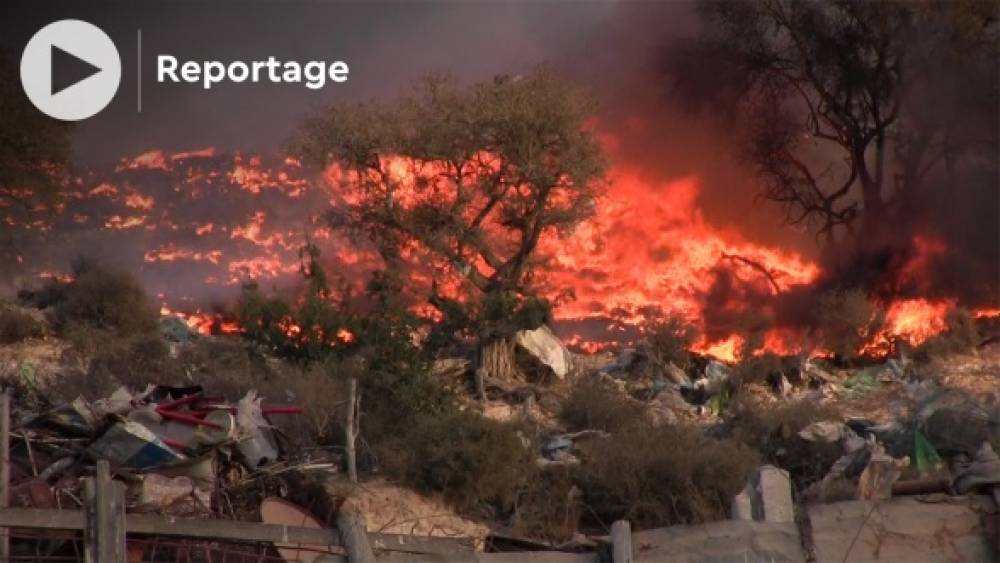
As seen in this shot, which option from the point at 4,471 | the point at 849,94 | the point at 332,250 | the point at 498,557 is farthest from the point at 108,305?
the point at 498,557

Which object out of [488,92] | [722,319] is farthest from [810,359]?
[488,92]

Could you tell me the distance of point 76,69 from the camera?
24500 millimetres

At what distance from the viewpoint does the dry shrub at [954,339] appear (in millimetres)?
23844

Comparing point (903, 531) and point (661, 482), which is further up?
point (661, 482)

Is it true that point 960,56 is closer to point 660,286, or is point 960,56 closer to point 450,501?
point 660,286

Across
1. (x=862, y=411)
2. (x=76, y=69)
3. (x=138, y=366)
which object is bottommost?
(x=862, y=411)

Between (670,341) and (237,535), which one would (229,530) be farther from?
(670,341)

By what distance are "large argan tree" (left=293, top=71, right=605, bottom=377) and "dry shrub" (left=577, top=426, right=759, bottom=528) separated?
8.58 metres

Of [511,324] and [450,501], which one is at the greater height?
[511,324]

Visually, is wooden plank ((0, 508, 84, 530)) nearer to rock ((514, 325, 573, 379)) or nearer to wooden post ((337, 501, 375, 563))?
wooden post ((337, 501, 375, 563))

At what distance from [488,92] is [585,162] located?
1.91 m

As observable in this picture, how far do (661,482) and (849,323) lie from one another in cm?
1184

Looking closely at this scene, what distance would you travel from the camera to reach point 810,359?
2452 cm

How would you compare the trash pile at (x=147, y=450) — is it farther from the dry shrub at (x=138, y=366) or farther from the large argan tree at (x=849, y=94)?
the large argan tree at (x=849, y=94)
